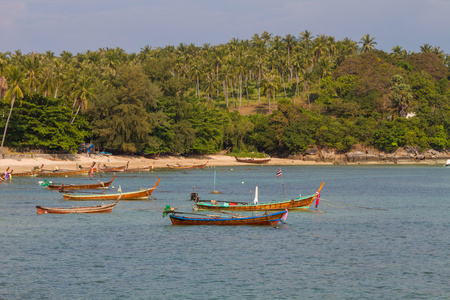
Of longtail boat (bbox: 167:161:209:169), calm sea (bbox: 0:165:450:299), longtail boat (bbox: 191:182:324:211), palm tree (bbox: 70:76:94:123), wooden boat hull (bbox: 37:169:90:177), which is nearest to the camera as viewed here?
calm sea (bbox: 0:165:450:299)

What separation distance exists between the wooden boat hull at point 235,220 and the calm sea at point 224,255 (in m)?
0.50

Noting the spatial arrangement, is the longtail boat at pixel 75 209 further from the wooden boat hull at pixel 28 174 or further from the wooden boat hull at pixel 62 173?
the wooden boat hull at pixel 28 174

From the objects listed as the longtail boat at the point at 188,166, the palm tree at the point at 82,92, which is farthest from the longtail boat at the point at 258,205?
the palm tree at the point at 82,92

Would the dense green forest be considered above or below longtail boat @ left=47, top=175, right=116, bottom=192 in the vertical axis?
above

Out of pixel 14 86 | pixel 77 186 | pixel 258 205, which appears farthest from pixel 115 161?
pixel 258 205

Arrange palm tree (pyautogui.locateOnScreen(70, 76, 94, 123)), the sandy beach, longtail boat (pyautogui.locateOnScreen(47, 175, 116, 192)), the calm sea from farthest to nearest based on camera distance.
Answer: palm tree (pyautogui.locateOnScreen(70, 76, 94, 123))
the sandy beach
longtail boat (pyautogui.locateOnScreen(47, 175, 116, 192))
the calm sea

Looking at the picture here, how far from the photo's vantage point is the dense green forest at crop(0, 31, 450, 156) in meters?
104

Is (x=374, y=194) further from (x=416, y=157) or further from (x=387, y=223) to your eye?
(x=416, y=157)

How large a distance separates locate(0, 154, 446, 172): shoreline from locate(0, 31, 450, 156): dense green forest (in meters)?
2.66

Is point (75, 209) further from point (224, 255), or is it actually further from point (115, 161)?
point (115, 161)

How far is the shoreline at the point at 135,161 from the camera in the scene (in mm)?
94750

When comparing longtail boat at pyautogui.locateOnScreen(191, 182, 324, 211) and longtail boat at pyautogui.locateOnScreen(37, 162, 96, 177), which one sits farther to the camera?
longtail boat at pyautogui.locateOnScreen(37, 162, 96, 177)

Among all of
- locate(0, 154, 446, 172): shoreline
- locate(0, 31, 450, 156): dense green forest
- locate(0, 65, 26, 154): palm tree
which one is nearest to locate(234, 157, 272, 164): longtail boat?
locate(0, 154, 446, 172): shoreline

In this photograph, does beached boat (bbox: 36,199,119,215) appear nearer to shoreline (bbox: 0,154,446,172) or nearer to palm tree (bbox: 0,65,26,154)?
shoreline (bbox: 0,154,446,172)
